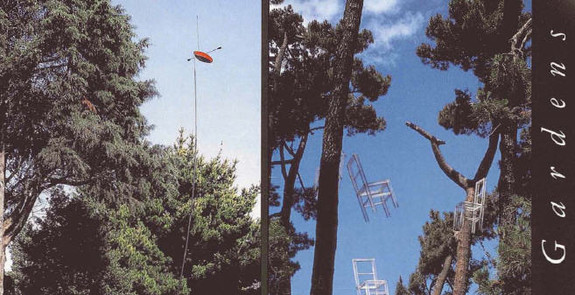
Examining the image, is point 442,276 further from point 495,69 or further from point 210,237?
point 210,237

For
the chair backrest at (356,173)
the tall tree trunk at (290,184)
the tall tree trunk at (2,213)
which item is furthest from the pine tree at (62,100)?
the chair backrest at (356,173)

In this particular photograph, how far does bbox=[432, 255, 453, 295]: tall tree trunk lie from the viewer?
2807 mm

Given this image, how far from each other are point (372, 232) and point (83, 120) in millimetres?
6773

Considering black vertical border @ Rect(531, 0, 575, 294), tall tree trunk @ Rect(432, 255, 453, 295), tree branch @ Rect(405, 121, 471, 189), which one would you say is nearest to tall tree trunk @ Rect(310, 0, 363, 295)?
tree branch @ Rect(405, 121, 471, 189)

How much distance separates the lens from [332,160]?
117 inches

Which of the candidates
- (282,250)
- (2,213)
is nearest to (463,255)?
(282,250)

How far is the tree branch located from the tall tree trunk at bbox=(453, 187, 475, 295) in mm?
40

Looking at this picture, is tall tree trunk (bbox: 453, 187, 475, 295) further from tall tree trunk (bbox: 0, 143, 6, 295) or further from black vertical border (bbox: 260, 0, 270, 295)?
tall tree trunk (bbox: 0, 143, 6, 295)

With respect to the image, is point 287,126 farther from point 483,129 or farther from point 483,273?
point 483,273

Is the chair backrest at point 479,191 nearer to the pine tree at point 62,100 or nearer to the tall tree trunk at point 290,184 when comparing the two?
the tall tree trunk at point 290,184

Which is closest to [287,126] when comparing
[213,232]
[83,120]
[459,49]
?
[459,49]

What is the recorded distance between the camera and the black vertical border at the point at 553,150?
2283 millimetres

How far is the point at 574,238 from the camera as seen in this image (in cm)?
229

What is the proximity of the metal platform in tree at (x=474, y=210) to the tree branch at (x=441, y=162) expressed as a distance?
0.06 meters
